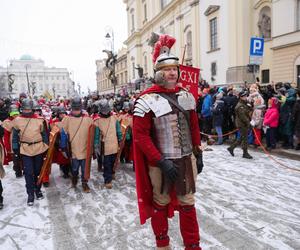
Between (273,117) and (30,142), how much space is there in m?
6.13

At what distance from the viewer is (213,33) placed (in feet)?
78.4

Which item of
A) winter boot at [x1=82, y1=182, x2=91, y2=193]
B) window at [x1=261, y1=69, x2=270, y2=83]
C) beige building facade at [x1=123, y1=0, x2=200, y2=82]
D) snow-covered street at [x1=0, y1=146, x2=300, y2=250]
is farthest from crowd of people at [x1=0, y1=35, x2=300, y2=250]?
beige building facade at [x1=123, y1=0, x2=200, y2=82]

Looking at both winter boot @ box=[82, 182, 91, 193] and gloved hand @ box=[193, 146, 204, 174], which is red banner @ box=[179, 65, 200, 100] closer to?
gloved hand @ box=[193, 146, 204, 174]

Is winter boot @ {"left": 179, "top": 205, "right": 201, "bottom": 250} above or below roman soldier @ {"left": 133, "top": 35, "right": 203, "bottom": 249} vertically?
below

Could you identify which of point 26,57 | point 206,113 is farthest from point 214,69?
point 26,57

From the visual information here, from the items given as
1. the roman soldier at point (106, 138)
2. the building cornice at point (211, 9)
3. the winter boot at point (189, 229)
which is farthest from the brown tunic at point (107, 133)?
the building cornice at point (211, 9)

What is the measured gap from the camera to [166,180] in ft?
9.18

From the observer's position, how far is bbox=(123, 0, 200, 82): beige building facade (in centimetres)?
2708

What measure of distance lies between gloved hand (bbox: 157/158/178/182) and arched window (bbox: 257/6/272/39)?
2030 cm

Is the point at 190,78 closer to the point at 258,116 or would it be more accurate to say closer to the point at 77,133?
the point at 77,133

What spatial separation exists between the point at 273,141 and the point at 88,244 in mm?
6158

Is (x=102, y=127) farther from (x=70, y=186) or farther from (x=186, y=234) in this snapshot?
(x=186, y=234)

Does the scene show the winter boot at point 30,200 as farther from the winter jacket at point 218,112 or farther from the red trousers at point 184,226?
the winter jacket at point 218,112

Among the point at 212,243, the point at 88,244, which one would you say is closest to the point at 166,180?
the point at 212,243
